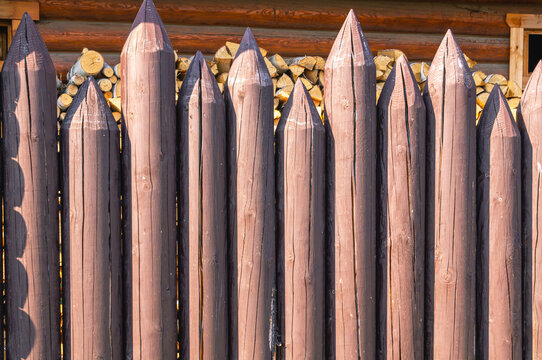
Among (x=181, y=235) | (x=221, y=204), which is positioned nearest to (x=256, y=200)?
(x=221, y=204)

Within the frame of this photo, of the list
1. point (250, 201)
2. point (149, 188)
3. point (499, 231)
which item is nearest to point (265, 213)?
point (250, 201)

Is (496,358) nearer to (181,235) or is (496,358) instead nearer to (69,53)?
(181,235)

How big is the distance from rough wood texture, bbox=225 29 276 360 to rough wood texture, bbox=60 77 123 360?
373 millimetres

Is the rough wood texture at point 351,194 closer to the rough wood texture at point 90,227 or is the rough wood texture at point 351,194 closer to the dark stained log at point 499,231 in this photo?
the dark stained log at point 499,231

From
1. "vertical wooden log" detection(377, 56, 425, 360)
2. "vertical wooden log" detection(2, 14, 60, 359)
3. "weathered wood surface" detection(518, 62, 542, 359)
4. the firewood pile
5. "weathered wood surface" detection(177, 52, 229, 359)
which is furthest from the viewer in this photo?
the firewood pile

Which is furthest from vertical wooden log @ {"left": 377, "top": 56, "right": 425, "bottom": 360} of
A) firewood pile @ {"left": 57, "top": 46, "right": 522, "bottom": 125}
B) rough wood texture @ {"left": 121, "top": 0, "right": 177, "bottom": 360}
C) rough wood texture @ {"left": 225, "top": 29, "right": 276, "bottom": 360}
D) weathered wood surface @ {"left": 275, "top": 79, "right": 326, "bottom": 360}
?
firewood pile @ {"left": 57, "top": 46, "right": 522, "bottom": 125}

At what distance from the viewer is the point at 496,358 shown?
207cm

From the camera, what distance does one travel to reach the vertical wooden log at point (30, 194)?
Result: 5.57 feet

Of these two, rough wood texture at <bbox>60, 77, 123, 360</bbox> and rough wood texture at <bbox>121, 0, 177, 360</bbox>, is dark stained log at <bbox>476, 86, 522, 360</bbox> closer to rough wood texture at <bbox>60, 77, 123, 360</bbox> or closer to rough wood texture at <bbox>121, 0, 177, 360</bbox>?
rough wood texture at <bbox>121, 0, 177, 360</bbox>

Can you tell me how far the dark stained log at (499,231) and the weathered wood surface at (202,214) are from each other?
36.8 inches

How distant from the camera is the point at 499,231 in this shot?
2.05 metres

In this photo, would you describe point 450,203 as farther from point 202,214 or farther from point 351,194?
point 202,214

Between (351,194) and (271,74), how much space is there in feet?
9.80

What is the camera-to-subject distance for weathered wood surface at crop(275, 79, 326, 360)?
187cm
